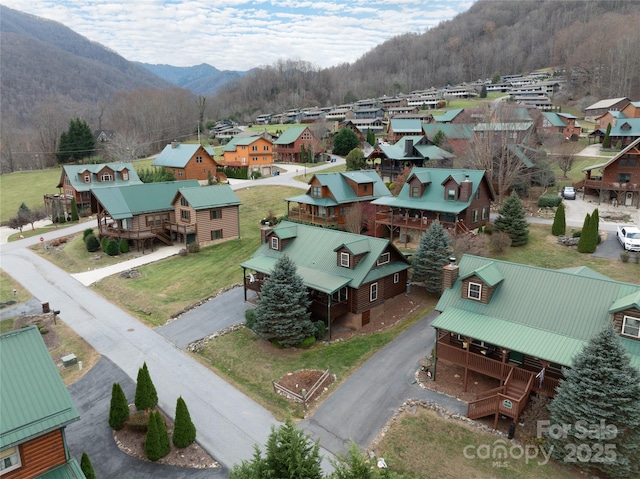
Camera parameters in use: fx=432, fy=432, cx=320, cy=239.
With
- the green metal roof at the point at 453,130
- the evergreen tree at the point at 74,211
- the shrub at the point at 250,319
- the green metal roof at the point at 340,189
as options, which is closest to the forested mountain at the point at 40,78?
the evergreen tree at the point at 74,211

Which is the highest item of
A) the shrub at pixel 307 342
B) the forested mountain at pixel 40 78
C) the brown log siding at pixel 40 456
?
the forested mountain at pixel 40 78

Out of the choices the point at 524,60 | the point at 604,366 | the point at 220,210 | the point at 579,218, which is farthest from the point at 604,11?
the point at 604,366

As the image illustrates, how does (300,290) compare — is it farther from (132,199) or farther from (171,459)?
(132,199)

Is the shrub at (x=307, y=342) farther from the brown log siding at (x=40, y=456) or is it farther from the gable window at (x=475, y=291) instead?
the brown log siding at (x=40, y=456)

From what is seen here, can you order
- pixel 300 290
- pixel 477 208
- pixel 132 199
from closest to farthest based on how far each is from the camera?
pixel 300 290
pixel 477 208
pixel 132 199

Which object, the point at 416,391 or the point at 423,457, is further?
the point at 416,391

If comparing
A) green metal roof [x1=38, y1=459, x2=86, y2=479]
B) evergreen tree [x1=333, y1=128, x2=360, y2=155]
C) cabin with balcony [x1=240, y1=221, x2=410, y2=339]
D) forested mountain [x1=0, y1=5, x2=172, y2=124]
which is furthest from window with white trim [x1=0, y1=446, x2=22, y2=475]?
forested mountain [x1=0, y1=5, x2=172, y2=124]

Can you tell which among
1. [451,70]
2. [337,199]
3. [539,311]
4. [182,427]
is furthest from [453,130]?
[451,70]

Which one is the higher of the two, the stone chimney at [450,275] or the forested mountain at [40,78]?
the forested mountain at [40,78]
